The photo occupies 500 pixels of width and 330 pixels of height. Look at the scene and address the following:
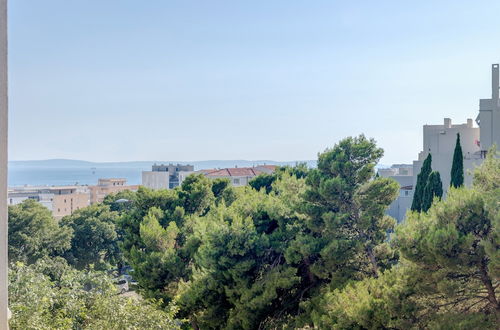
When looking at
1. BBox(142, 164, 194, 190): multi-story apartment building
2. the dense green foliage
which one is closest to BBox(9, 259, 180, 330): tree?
the dense green foliage

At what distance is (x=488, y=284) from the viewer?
24.8 feet

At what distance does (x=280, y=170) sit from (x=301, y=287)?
9.66 meters

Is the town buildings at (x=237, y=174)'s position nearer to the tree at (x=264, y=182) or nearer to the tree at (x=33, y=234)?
the tree at (x=33, y=234)

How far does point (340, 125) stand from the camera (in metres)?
20.9

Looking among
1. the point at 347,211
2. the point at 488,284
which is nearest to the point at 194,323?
the point at 347,211

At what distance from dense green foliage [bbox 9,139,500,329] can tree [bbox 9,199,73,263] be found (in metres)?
10.8

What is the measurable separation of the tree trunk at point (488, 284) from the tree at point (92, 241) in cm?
2430

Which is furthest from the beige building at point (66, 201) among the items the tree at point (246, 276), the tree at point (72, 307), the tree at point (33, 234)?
the tree at point (72, 307)

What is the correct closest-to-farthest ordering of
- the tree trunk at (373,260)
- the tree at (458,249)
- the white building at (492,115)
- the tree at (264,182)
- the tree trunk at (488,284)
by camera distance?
the tree at (458,249) → the tree trunk at (488,284) → the tree trunk at (373,260) → the white building at (492,115) → the tree at (264,182)

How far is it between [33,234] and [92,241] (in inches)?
154

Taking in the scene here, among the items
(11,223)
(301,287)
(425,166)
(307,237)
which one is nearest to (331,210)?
(307,237)

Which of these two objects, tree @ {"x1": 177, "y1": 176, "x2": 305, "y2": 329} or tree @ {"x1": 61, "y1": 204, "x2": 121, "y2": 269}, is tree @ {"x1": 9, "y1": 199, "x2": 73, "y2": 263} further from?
tree @ {"x1": 177, "y1": 176, "x2": 305, "y2": 329}

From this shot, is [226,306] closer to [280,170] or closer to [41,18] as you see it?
[41,18]

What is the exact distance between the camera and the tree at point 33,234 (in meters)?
25.7
